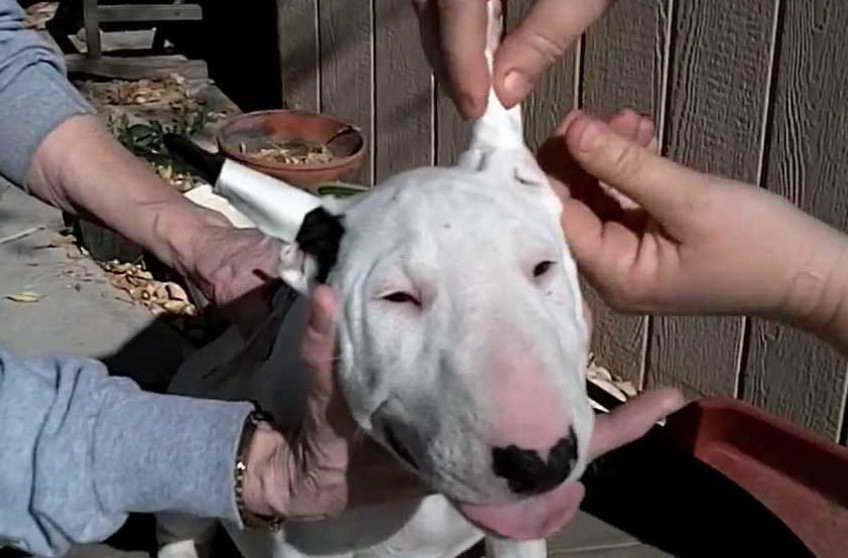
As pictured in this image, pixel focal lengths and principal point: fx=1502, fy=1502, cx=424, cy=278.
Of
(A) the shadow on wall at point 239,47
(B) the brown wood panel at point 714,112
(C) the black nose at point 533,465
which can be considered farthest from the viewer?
(A) the shadow on wall at point 239,47

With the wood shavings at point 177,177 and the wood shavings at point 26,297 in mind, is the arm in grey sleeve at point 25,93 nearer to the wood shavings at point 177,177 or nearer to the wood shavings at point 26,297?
the wood shavings at point 26,297

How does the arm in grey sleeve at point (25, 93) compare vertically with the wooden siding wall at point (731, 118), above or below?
above

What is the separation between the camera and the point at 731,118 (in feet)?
7.54

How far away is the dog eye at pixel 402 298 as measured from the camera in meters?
1.34

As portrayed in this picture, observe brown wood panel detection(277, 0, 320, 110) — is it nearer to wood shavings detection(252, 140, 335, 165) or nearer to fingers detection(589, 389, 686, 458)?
wood shavings detection(252, 140, 335, 165)

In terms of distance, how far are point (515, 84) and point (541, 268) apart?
23 cm

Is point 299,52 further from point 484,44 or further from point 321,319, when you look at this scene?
point 321,319

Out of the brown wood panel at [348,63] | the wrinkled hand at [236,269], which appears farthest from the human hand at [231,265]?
the brown wood panel at [348,63]

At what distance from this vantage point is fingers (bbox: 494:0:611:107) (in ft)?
4.91

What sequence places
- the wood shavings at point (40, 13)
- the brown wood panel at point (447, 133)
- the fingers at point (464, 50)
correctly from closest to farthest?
the fingers at point (464, 50)
the brown wood panel at point (447, 133)
the wood shavings at point (40, 13)

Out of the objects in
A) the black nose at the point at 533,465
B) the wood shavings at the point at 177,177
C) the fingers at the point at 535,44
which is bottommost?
the wood shavings at the point at 177,177

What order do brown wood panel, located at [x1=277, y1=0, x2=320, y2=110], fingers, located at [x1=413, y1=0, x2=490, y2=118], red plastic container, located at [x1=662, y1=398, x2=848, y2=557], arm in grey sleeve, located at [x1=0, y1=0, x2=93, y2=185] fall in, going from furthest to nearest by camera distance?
brown wood panel, located at [x1=277, y1=0, x2=320, y2=110]
red plastic container, located at [x1=662, y1=398, x2=848, y2=557]
arm in grey sleeve, located at [x1=0, y1=0, x2=93, y2=185]
fingers, located at [x1=413, y1=0, x2=490, y2=118]

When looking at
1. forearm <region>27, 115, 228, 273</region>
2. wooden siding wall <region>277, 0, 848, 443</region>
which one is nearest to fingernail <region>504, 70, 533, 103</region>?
forearm <region>27, 115, 228, 273</region>

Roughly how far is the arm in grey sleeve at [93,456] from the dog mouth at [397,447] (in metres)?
0.17
